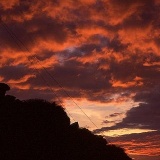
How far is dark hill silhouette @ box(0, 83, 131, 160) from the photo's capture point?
28.7m

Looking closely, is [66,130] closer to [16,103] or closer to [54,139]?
[54,139]

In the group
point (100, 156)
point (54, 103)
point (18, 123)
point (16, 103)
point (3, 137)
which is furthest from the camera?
point (100, 156)

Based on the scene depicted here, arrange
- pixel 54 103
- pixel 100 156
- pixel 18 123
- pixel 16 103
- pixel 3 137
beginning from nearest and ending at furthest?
pixel 3 137 < pixel 18 123 < pixel 16 103 < pixel 54 103 < pixel 100 156

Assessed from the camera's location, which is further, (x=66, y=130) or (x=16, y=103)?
(x=66, y=130)

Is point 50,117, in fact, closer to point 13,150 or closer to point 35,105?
point 35,105

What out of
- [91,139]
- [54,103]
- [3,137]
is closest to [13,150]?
[3,137]

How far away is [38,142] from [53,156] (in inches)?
95.9

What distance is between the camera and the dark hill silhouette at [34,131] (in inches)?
1129

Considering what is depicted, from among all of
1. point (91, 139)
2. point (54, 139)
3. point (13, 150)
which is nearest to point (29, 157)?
point (13, 150)

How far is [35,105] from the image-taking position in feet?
112

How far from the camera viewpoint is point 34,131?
103ft

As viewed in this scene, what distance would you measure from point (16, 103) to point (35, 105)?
7.90 ft

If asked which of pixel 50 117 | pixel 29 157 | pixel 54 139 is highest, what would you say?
pixel 50 117

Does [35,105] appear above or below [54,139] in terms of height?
above
